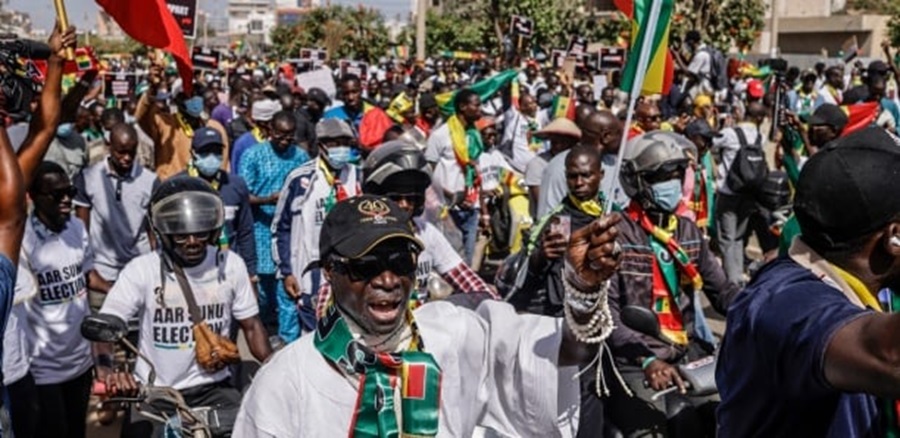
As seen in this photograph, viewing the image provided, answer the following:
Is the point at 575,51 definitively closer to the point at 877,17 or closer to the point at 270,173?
the point at 270,173

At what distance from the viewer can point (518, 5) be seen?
112 ft

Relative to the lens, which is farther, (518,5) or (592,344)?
(518,5)

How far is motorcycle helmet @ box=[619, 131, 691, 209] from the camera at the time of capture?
4.85m

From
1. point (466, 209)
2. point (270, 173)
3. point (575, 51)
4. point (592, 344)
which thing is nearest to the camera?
point (592, 344)

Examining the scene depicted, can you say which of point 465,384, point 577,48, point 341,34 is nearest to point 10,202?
point 465,384

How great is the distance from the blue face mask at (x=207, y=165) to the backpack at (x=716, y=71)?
11326 mm

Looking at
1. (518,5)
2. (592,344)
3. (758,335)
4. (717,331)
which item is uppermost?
(518,5)

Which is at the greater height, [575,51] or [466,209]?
[575,51]

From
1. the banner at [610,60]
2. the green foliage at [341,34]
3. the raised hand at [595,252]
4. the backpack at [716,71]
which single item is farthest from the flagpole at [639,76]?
the green foliage at [341,34]

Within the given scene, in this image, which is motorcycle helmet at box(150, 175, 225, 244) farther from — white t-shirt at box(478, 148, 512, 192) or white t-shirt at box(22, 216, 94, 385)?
white t-shirt at box(478, 148, 512, 192)

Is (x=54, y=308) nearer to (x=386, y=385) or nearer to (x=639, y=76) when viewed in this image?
(x=386, y=385)

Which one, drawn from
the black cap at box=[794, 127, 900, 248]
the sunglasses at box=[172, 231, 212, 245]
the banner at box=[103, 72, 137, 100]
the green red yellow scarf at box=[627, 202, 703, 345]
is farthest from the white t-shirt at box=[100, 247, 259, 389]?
the banner at box=[103, 72, 137, 100]

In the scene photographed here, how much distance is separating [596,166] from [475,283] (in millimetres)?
964

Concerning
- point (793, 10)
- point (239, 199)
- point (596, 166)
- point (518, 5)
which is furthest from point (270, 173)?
point (793, 10)
